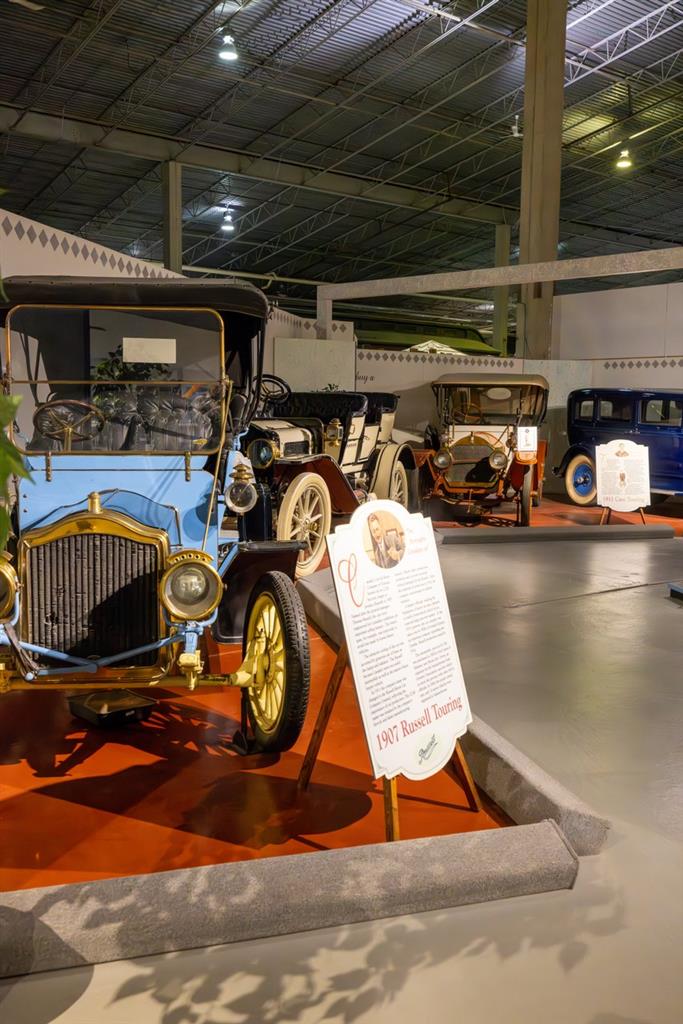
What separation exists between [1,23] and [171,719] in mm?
9492

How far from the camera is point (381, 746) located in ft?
6.87

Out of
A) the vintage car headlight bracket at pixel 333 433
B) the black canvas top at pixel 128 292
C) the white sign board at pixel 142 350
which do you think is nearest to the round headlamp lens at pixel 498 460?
the vintage car headlight bracket at pixel 333 433

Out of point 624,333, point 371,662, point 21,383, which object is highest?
point 624,333

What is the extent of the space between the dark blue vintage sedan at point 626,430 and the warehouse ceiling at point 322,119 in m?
4.91

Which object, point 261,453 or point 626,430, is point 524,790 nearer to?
point 261,453

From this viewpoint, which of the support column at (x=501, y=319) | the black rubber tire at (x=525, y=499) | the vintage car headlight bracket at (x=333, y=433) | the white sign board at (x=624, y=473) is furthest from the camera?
the support column at (x=501, y=319)

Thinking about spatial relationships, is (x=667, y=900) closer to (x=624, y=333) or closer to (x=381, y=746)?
(x=381, y=746)

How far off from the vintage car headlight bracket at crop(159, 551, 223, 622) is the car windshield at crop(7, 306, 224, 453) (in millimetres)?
829

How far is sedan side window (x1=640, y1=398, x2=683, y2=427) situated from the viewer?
9352mm

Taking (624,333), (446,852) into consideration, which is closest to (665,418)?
(624,333)

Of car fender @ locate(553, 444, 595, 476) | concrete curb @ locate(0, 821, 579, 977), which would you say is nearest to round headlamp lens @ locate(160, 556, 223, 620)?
concrete curb @ locate(0, 821, 579, 977)

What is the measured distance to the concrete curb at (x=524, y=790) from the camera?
6.94ft

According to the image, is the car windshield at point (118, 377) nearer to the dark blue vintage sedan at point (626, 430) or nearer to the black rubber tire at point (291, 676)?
the black rubber tire at point (291, 676)

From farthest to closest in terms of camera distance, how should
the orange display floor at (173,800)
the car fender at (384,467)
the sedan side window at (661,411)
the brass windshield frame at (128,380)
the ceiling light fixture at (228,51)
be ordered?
1. the ceiling light fixture at (228,51)
2. the sedan side window at (661,411)
3. the car fender at (384,467)
4. the brass windshield frame at (128,380)
5. the orange display floor at (173,800)
